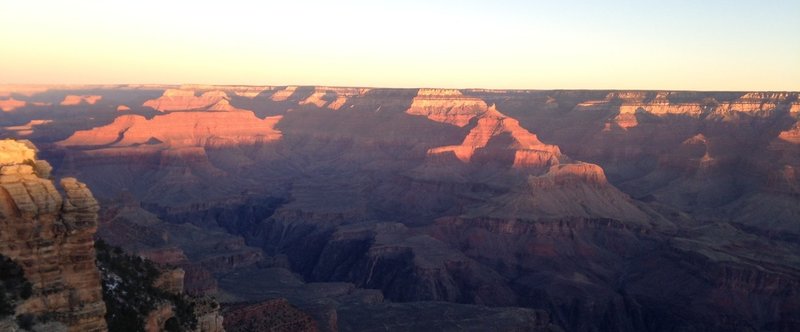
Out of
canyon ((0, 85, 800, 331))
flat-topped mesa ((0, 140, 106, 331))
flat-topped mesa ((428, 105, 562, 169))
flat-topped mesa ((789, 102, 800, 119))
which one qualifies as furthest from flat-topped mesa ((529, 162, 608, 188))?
flat-topped mesa ((0, 140, 106, 331))

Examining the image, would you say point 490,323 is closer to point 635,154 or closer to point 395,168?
point 395,168

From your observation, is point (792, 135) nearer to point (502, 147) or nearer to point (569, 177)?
point (569, 177)

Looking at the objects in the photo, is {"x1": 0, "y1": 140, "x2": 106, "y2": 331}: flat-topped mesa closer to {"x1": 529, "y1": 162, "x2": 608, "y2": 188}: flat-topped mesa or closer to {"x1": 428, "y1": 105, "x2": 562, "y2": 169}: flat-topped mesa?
{"x1": 529, "y1": 162, "x2": 608, "y2": 188}: flat-topped mesa

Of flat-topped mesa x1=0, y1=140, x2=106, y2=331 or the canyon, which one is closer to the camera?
flat-topped mesa x1=0, y1=140, x2=106, y2=331

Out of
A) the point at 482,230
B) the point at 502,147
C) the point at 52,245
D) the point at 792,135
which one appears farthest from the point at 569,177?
the point at 52,245

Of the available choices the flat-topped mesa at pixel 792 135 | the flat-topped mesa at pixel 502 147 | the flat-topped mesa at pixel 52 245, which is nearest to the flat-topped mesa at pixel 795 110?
the flat-topped mesa at pixel 792 135
